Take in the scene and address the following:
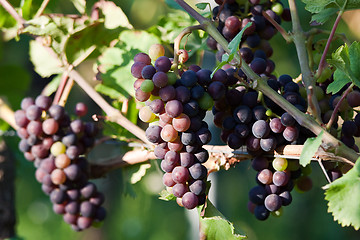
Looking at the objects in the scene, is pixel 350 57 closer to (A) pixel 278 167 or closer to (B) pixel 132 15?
(A) pixel 278 167

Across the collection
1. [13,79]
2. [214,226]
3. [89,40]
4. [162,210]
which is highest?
[89,40]

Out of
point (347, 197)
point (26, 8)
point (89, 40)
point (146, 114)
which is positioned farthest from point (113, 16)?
point (347, 197)

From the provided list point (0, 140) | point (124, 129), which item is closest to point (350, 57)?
point (124, 129)

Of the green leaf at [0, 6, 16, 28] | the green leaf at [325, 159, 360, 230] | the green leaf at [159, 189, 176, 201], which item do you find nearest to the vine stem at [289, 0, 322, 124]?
the green leaf at [325, 159, 360, 230]

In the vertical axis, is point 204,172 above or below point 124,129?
above

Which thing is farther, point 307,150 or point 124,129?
point 124,129

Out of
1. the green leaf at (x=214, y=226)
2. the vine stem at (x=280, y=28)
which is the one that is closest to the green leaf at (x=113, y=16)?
the vine stem at (x=280, y=28)

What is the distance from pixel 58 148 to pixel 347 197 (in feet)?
1.89

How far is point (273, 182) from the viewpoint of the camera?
680 millimetres

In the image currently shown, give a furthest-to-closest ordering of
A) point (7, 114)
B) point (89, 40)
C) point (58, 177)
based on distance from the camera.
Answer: point (7, 114) → point (89, 40) → point (58, 177)

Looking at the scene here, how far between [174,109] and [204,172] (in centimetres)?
11

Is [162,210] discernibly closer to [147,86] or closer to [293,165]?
[293,165]

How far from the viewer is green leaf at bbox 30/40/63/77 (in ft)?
3.36

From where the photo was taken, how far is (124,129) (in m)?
0.95
